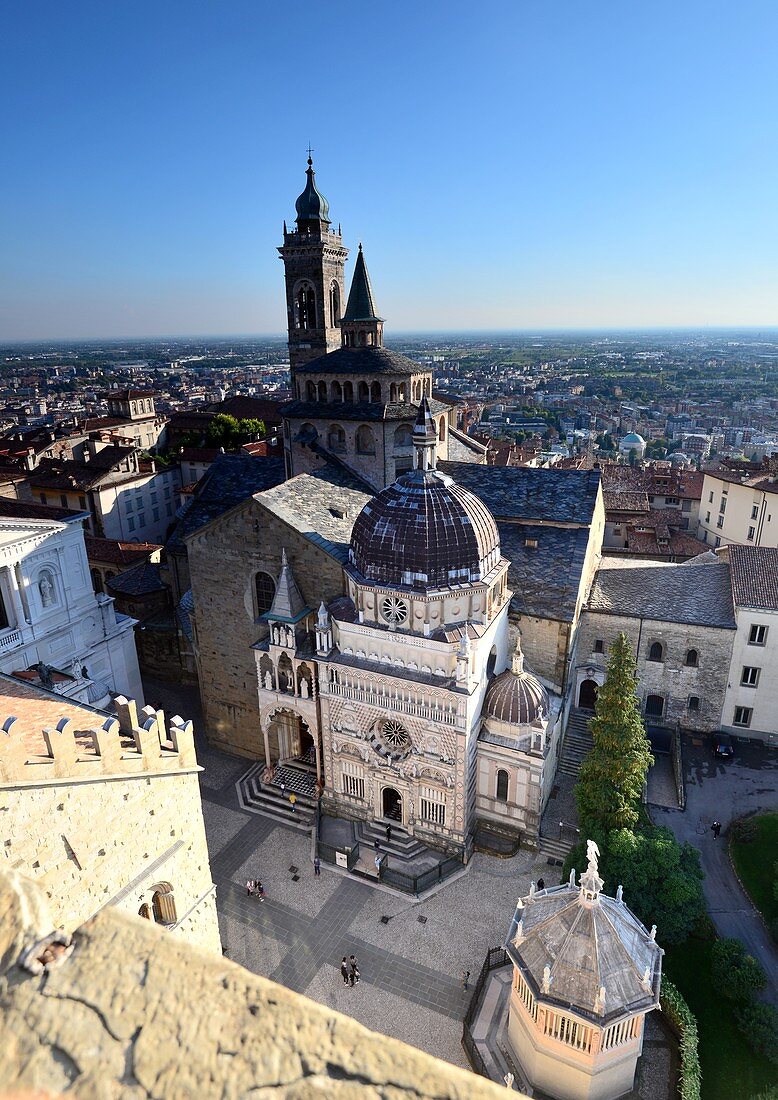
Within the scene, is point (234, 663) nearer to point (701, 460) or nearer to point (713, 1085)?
Answer: point (713, 1085)

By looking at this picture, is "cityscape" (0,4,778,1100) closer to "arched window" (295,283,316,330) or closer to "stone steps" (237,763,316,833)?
"stone steps" (237,763,316,833)

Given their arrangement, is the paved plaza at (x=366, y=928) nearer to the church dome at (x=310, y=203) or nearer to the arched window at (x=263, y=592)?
the arched window at (x=263, y=592)

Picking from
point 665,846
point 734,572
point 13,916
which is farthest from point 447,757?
point 13,916

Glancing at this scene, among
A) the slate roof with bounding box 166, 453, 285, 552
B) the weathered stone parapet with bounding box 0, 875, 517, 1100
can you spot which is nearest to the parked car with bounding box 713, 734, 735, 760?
the slate roof with bounding box 166, 453, 285, 552

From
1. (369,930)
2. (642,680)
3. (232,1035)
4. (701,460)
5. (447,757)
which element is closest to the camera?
(232,1035)

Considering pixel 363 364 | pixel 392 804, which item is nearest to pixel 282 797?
pixel 392 804

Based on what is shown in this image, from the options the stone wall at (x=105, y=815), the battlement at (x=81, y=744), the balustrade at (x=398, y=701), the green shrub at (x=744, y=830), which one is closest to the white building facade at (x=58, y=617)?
the balustrade at (x=398, y=701)
